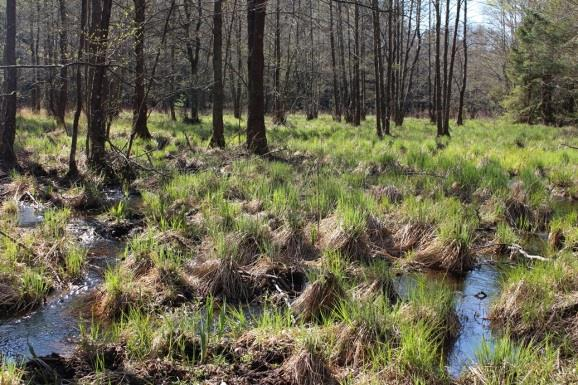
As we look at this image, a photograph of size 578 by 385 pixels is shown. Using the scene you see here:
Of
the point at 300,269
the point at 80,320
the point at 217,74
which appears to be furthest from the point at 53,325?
the point at 217,74

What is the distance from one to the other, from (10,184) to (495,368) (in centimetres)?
854

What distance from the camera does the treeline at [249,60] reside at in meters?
10.8

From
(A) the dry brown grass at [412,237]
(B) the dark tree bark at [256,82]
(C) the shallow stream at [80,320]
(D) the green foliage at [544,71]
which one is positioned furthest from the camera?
(D) the green foliage at [544,71]

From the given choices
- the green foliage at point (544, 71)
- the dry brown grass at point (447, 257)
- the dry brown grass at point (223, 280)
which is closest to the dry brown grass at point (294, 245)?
the dry brown grass at point (223, 280)

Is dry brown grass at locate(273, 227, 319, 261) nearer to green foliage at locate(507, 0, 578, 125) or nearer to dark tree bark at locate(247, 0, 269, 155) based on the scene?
dark tree bark at locate(247, 0, 269, 155)

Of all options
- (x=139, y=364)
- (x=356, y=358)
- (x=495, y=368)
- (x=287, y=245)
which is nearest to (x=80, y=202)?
(x=287, y=245)

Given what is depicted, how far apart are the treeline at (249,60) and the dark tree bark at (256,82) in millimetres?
25

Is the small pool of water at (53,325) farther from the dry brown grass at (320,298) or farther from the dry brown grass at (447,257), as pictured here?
the dry brown grass at (447,257)

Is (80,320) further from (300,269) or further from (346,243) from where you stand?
(346,243)

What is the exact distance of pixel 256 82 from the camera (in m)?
13.0

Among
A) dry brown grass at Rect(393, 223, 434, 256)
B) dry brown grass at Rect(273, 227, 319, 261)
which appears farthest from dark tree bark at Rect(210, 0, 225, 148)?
dry brown grass at Rect(393, 223, 434, 256)

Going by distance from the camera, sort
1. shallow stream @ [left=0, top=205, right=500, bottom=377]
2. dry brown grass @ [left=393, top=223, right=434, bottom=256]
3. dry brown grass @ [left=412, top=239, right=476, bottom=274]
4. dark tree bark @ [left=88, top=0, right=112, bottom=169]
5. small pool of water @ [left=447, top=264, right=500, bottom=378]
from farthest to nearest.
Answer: dark tree bark @ [left=88, top=0, right=112, bottom=169], dry brown grass @ [left=393, top=223, right=434, bottom=256], dry brown grass @ [left=412, top=239, right=476, bottom=274], shallow stream @ [left=0, top=205, right=500, bottom=377], small pool of water @ [left=447, top=264, right=500, bottom=378]

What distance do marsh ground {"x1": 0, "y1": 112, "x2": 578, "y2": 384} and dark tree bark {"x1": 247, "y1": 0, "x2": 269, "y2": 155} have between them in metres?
2.33

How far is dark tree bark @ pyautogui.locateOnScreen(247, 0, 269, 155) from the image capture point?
1269 centimetres
